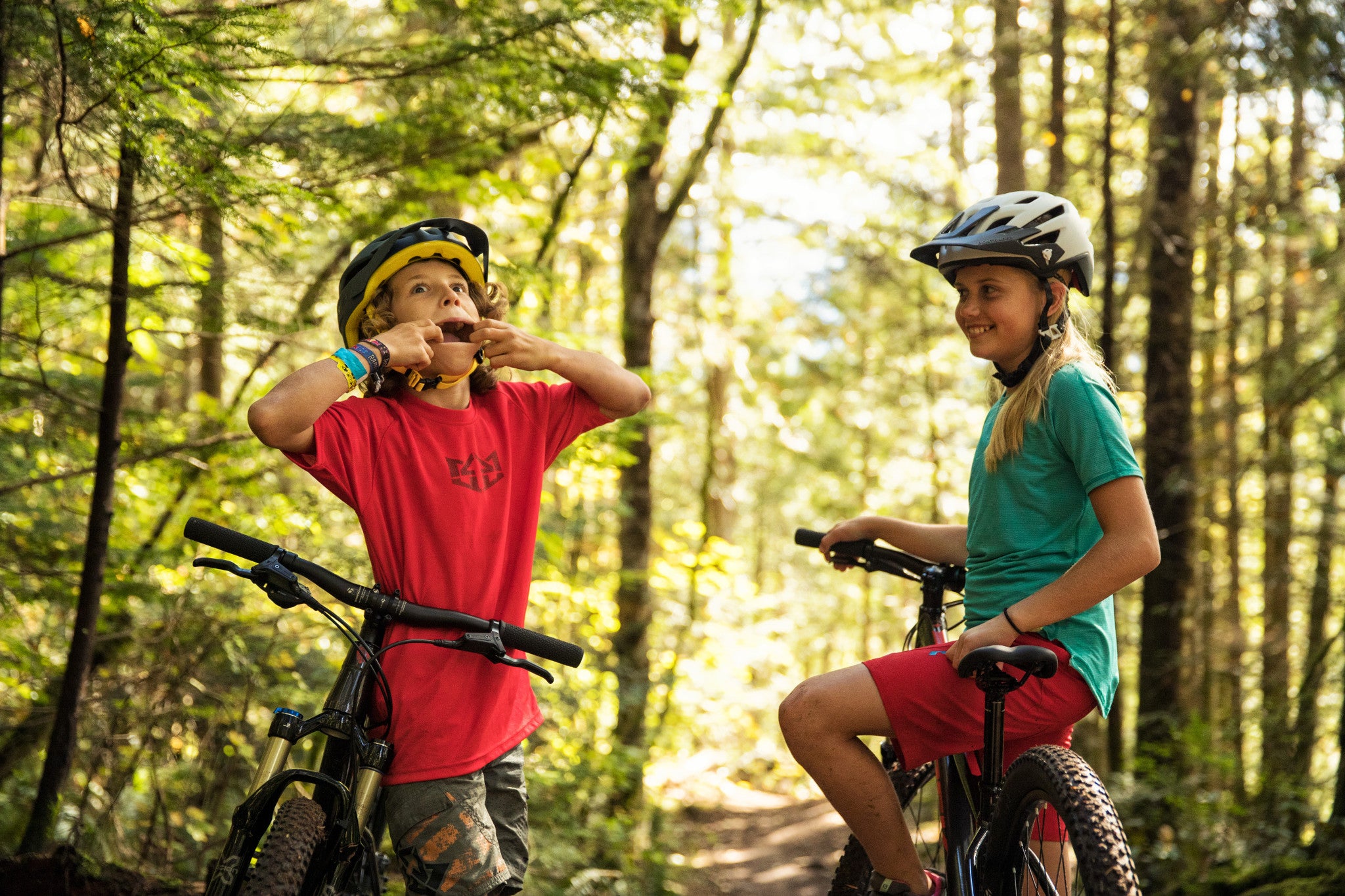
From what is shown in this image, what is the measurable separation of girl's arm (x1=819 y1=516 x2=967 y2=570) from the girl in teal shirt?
1.58 ft

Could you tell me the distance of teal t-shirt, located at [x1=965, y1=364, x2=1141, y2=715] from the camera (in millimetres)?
2527

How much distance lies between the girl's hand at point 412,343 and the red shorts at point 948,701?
1.47 metres

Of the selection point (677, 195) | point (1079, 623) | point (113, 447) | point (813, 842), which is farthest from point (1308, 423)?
point (113, 447)

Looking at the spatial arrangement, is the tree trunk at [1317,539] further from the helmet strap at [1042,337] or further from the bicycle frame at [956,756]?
the helmet strap at [1042,337]

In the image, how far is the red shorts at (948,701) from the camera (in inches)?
102

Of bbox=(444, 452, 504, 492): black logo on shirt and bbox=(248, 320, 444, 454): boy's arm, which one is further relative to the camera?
bbox=(444, 452, 504, 492): black logo on shirt

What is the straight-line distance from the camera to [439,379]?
107 inches

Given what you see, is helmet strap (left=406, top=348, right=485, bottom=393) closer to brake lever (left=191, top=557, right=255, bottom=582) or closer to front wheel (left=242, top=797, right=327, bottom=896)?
brake lever (left=191, top=557, right=255, bottom=582)

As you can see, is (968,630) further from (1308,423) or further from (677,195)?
(1308,423)

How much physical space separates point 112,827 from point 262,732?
950 millimetres

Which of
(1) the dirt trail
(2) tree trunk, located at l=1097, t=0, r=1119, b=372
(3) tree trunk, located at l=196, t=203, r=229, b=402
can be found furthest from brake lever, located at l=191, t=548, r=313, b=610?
(2) tree trunk, located at l=1097, t=0, r=1119, b=372

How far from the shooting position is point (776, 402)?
61.6ft

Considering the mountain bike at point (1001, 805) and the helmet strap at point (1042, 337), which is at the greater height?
the helmet strap at point (1042, 337)

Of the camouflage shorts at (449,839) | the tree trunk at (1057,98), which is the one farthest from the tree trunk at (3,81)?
the tree trunk at (1057,98)
